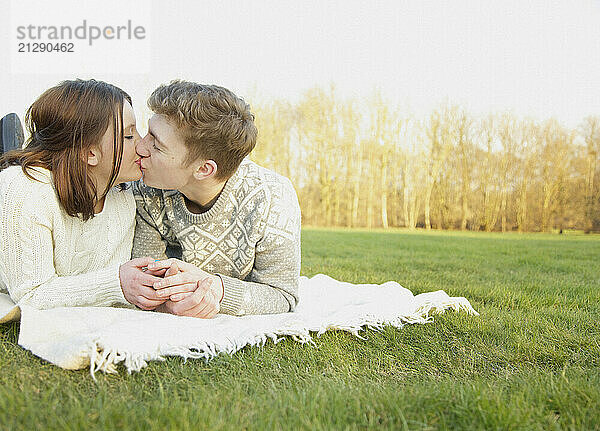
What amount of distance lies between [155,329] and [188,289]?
0.93 feet

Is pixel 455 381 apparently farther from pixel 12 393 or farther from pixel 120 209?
pixel 120 209

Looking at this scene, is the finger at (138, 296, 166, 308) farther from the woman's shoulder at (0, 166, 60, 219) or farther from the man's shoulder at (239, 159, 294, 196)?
the man's shoulder at (239, 159, 294, 196)

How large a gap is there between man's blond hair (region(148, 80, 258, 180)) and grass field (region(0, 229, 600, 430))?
1.03 m

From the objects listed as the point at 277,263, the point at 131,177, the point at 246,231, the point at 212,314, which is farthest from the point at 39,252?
the point at 277,263

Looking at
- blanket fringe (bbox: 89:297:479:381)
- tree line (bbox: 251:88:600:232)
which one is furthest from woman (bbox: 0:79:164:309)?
tree line (bbox: 251:88:600:232)

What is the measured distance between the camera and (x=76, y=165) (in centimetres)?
254

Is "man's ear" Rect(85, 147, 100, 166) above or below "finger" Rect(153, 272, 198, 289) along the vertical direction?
above

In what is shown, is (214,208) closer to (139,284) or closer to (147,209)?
(147,209)

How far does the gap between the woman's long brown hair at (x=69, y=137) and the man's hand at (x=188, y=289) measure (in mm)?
564

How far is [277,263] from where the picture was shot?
2.84 meters

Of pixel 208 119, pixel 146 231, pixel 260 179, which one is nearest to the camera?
pixel 208 119

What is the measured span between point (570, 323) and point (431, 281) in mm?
1996

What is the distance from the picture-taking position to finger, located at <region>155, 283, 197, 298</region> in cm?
233

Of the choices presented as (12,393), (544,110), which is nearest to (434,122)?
(544,110)
